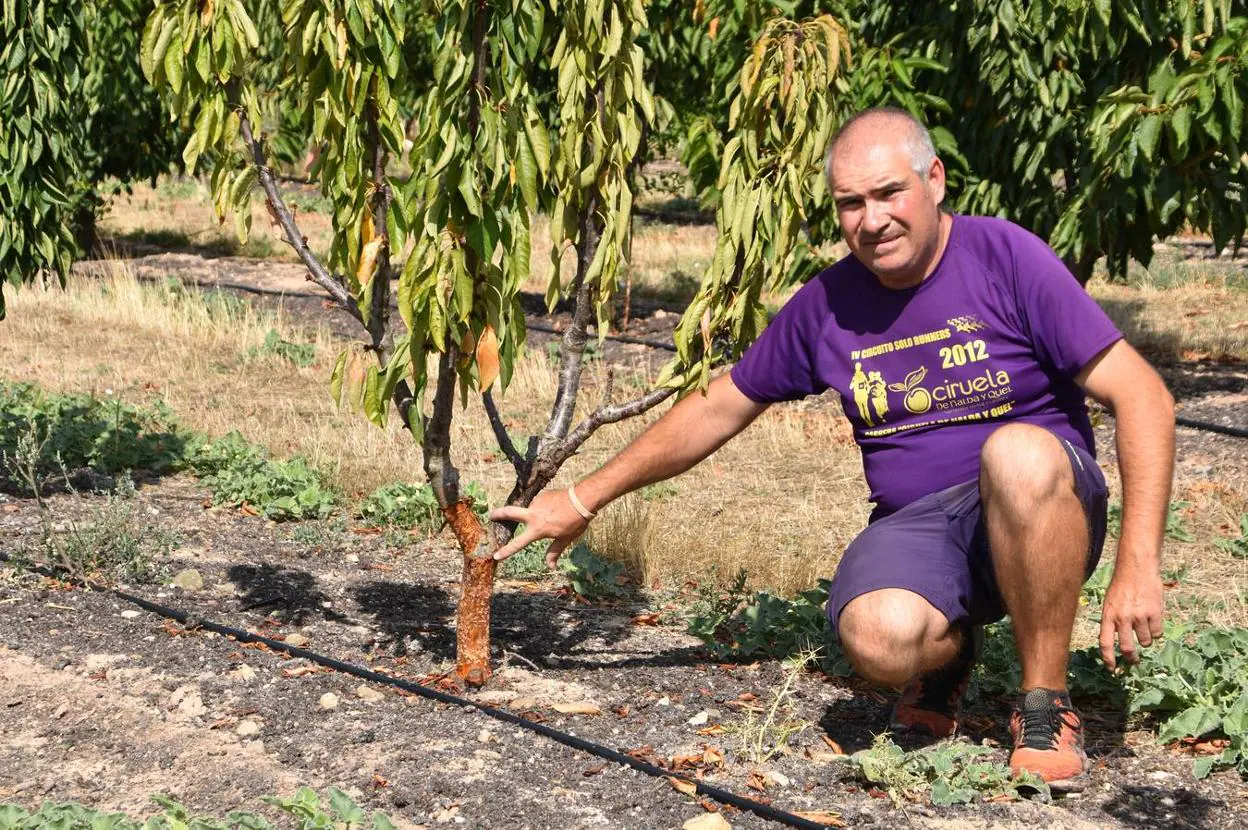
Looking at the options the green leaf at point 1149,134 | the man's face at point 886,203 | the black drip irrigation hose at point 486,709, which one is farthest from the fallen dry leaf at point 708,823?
the green leaf at point 1149,134

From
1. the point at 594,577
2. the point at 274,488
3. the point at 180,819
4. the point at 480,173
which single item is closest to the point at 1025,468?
the point at 480,173

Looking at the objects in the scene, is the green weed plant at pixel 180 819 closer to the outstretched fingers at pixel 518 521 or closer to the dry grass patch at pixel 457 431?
the outstretched fingers at pixel 518 521

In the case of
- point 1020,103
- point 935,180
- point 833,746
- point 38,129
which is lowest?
point 833,746

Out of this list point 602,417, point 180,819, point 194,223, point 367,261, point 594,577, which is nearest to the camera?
point 180,819

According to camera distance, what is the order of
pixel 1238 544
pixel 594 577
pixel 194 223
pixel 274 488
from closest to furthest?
pixel 594 577
pixel 1238 544
pixel 274 488
pixel 194 223

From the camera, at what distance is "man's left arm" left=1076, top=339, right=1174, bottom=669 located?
303 cm

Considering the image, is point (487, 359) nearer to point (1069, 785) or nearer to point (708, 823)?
point (708, 823)

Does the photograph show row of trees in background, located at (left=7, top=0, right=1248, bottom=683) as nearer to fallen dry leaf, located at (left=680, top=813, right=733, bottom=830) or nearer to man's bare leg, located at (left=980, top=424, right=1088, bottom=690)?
man's bare leg, located at (left=980, top=424, right=1088, bottom=690)

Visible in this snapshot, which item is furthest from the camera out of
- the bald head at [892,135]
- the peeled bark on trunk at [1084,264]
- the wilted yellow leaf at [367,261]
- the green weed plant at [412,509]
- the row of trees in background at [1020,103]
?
the peeled bark on trunk at [1084,264]

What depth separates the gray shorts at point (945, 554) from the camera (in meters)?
3.34

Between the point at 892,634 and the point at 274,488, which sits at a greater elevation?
the point at 892,634

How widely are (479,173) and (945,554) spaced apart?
4.46 ft

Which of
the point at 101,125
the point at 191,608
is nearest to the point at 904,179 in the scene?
the point at 191,608

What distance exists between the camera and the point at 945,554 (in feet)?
11.1
